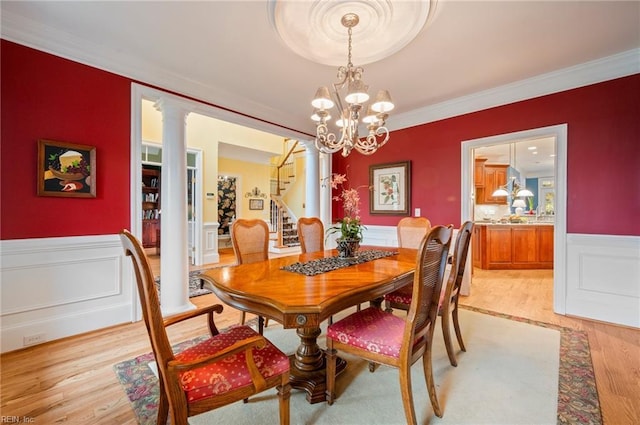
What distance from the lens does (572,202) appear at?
9.71 feet

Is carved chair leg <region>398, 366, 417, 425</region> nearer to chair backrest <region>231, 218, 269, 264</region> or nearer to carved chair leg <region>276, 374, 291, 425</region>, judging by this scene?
carved chair leg <region>276, 374, 291, 425</region>

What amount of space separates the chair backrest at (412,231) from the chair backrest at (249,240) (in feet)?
5.34

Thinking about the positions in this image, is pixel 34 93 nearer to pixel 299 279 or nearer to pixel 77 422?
pixel 77 422

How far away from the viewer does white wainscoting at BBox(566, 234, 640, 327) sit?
8.71ft

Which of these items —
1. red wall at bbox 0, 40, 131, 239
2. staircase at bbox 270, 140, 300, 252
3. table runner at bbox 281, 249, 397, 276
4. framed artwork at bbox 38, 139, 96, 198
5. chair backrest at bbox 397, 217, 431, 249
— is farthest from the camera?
staircase at bbox 270, 140, 300, 252

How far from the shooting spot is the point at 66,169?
243 cm

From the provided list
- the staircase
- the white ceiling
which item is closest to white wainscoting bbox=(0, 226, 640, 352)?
the white ceiling

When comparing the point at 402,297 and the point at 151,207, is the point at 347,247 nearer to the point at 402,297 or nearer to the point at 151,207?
the point at 402,297

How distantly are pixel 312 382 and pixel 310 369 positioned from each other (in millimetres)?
103

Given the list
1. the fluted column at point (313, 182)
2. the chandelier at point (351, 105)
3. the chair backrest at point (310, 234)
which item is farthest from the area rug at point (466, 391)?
the fluted column at point (313, 182)

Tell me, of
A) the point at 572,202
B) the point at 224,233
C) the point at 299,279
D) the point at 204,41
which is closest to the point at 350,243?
the point at 299,279

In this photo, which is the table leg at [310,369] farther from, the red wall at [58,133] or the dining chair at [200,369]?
the red wall at [58,133]

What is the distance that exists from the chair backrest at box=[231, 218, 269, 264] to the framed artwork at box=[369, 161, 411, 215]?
2324 millimetres

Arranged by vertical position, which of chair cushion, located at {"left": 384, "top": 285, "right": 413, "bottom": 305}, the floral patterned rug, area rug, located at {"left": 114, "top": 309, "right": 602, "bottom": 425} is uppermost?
chair cushion, located at {"left": 384, "top": 285, "right": 413, "bottom": 305}
